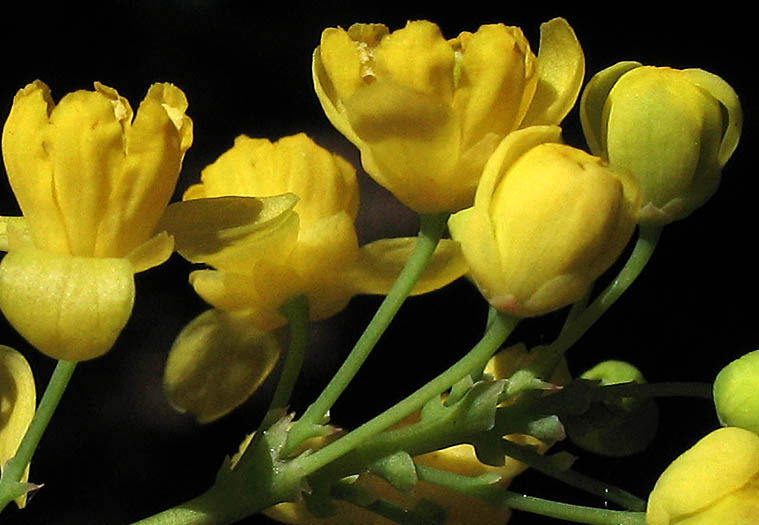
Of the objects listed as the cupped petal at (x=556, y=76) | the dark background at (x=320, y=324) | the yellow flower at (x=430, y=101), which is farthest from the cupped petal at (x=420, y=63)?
the dark background at (x=320, y=324)

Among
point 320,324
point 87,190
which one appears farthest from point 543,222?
point 320,324

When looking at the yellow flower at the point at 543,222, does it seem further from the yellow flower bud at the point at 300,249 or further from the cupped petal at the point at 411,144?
the yellow flower bud at the point at 300,249

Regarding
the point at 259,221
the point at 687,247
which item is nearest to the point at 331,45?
the point at 259,221

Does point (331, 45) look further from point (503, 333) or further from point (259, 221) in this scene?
point (503, 333)

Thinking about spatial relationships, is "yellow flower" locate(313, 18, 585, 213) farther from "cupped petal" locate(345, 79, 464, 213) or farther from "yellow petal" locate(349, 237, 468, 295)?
"yellow petal" locate(349, 237, 468, 295)

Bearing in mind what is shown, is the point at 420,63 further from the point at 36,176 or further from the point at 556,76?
the point at 36,176

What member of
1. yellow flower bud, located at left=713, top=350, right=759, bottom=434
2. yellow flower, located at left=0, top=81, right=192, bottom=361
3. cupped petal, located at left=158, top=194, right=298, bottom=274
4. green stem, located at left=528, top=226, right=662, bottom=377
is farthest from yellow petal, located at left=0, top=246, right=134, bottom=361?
yellow flower bud, located at left=713, top=350, right=759, bottom=434
